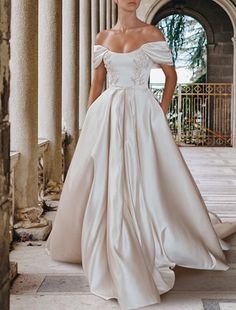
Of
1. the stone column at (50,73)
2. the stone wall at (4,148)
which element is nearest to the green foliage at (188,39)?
the stone column at (50,73)

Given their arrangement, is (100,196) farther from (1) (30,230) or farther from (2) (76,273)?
(1) (30,230)

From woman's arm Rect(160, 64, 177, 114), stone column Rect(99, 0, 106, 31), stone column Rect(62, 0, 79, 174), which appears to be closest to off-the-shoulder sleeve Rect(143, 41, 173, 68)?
woman's arm Rect(160, 64, 177, 114)

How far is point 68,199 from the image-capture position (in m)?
3.74

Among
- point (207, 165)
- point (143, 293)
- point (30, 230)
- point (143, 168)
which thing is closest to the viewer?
point (143, 293)

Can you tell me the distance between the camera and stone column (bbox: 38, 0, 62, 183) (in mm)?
6305

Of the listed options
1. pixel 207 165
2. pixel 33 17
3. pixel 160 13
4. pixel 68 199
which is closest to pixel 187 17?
pixel 160 13

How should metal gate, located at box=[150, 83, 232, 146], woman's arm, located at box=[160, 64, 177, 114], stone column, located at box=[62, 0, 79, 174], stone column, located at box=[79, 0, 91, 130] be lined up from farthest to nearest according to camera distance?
metal gate, located at box=[150, 83, 232, 146]
stone column, located at box=[79, 0, 91, 130]
stone column, located at box=[62, 0, 79, 174]
woman's arm, located at box=[160, 64, 177, 114]

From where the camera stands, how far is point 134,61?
366cm

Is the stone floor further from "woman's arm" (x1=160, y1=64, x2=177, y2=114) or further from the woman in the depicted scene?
"woman's arm" (x1=160, y1=64, x2=177, y2=114)

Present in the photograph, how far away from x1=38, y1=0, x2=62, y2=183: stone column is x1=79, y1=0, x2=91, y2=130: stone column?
12.4 feet

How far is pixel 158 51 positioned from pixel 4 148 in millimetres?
1832

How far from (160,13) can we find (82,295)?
20690 mm

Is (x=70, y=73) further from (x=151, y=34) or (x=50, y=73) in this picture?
(x=151, y=34)

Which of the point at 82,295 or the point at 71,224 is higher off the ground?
the point at 71,224
